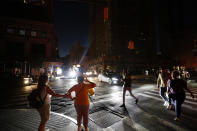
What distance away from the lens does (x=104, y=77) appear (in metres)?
17.9

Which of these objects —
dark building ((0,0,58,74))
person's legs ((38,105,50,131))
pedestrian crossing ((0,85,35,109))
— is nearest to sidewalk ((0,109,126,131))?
person's legs ((38,105,50,131))

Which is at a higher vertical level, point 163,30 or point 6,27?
point 163,30

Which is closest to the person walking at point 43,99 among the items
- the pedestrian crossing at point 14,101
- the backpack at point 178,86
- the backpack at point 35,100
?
the backpack at point 35,100

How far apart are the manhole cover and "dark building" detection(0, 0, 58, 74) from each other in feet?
82.4

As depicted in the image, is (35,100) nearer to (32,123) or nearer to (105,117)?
(32,123)

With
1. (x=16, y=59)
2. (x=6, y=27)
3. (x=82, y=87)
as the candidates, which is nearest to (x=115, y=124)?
(x=82, y=87)

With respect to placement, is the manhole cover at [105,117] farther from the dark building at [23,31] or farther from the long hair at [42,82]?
the dark building at [23,31]

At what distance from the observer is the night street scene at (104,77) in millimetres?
3914

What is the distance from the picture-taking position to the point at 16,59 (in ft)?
78.9

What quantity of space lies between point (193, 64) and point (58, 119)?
57.8 m

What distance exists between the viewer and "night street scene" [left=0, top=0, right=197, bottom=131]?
3.91 meters

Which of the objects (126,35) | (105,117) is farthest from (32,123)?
(126,35)

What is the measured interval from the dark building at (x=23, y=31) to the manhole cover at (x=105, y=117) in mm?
25101

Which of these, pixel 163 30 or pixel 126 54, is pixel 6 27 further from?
pixel 163 30
